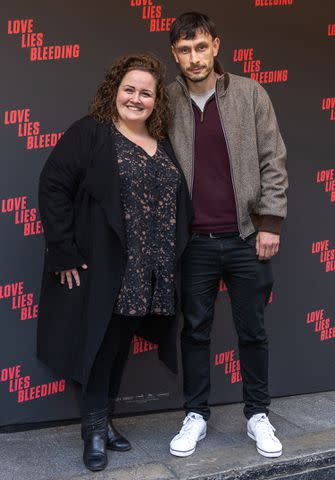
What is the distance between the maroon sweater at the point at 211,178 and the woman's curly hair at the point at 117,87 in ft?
0.56

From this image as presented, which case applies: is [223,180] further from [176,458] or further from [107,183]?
[176,458]

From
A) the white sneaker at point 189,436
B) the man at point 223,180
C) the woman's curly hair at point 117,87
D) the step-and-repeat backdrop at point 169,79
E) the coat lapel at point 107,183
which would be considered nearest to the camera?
the coat lapel at point 107,183

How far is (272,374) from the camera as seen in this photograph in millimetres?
3980

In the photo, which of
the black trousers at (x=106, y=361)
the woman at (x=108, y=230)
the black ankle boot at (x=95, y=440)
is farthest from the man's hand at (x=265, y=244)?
the black ankle boot at (x=95, y=440)

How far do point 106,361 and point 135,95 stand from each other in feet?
3.71

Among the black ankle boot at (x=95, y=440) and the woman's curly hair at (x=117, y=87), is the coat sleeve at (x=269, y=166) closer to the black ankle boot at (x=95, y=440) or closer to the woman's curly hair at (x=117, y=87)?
the woman's curly hair at (x=117, y=87)

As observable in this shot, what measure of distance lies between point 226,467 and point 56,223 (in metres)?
1.30

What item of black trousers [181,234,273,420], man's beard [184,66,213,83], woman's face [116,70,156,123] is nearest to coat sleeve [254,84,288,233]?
black trousers [181,234,273,420]

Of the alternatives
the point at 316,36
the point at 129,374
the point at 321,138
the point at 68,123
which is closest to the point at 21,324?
the point at 129,374

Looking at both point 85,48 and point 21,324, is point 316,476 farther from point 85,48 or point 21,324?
point 85,48

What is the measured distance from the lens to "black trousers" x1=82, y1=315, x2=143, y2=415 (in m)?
2.89

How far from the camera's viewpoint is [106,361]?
292cm

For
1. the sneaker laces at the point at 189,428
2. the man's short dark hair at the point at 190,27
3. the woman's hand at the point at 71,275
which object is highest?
the man's short dark hair at the point at 190,27

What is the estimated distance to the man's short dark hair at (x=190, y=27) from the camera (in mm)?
2924
